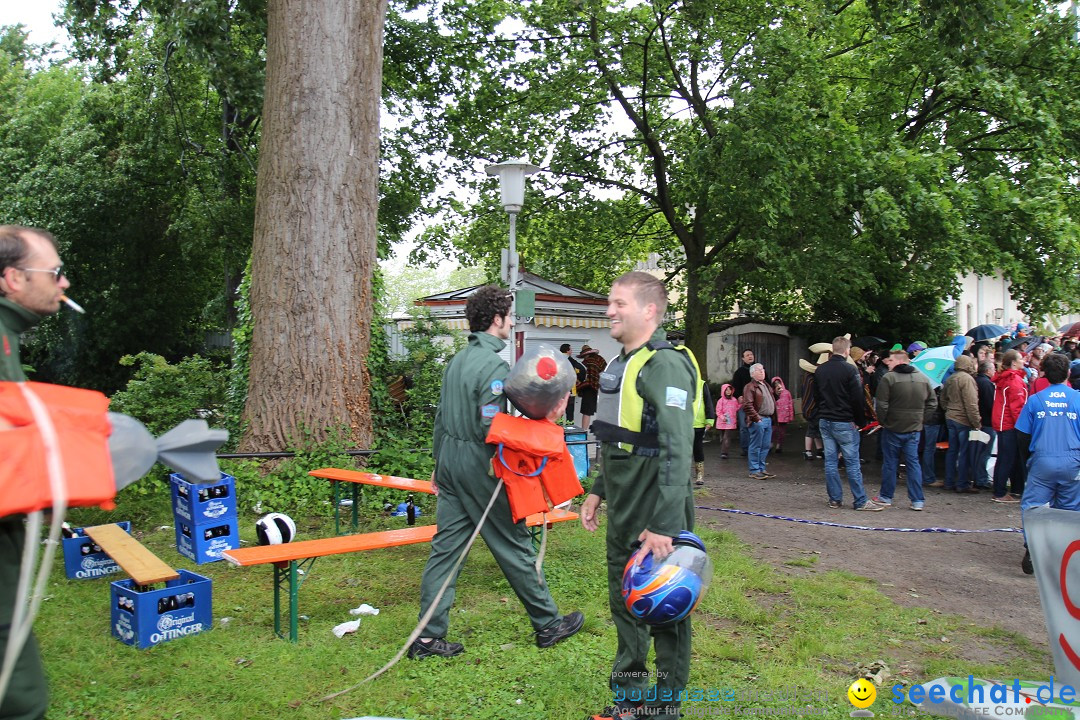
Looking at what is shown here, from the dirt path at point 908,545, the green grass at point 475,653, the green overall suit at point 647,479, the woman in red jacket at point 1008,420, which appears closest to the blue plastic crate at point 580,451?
the dirt path at point 908,545

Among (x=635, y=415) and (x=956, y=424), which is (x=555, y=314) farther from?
(x=635, y=415)

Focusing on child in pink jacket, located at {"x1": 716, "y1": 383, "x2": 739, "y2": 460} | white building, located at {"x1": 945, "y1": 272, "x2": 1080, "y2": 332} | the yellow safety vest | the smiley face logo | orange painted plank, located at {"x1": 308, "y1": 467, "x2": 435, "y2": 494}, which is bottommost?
the smiley face logo

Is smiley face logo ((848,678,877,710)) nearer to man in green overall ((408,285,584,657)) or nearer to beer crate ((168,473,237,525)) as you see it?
man in green overall ((408,285,584,657))

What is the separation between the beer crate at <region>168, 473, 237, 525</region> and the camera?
6180mm

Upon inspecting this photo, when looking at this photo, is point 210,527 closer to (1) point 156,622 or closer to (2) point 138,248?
(1) point 156,622

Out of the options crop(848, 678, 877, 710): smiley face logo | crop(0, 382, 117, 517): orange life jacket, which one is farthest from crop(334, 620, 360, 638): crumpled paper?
crop(848, 678, 877, 710): smiley face logo

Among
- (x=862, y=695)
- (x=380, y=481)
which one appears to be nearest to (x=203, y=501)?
(x=380, y=481)

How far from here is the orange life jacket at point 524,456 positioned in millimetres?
4203

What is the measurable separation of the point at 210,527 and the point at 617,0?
12786 mm

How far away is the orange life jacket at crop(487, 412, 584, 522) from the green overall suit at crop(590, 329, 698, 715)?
0.65m

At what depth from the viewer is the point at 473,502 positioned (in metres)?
4.41

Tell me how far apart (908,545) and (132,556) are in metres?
6.47

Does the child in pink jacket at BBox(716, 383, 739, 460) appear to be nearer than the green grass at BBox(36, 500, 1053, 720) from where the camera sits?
No

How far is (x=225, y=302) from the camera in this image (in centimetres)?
2034
